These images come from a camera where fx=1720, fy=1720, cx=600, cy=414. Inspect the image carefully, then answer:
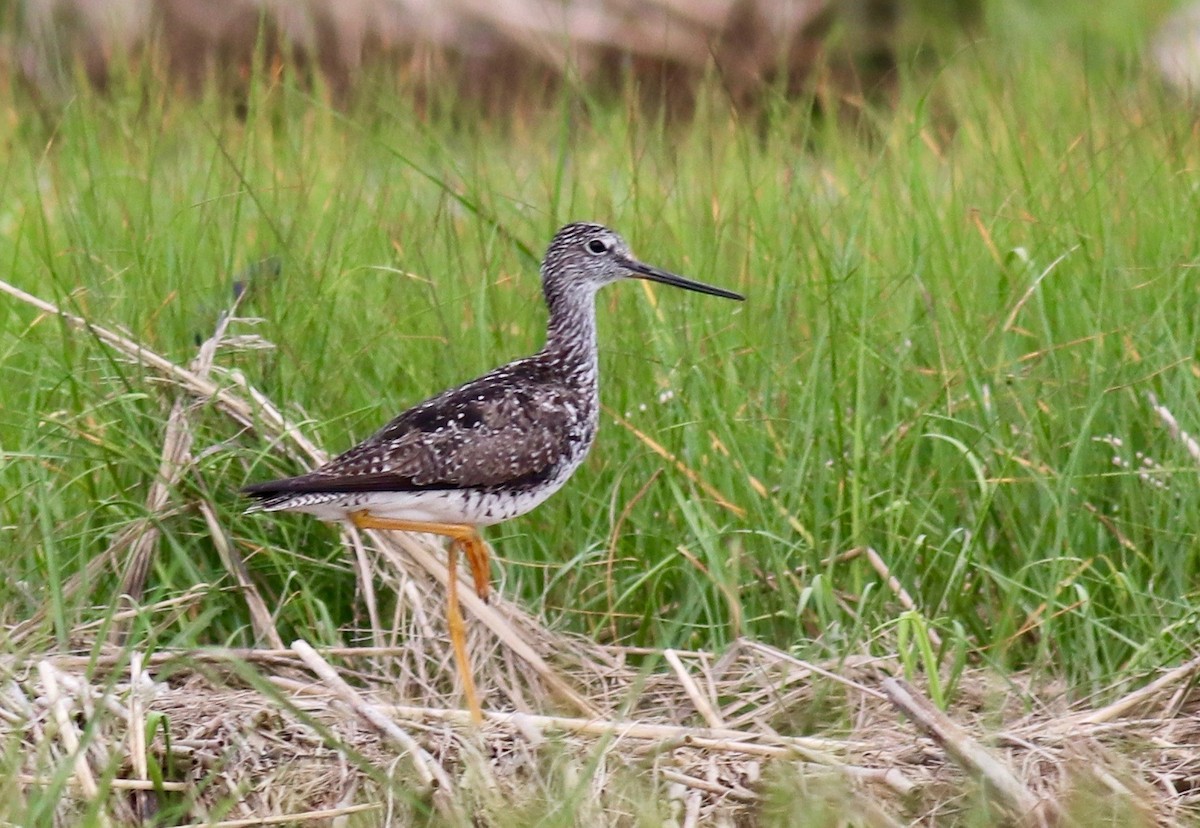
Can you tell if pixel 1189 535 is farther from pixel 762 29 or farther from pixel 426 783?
pixel 762 29

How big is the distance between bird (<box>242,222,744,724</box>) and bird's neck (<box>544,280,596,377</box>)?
0.10ft

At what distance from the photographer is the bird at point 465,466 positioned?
16.1 feet

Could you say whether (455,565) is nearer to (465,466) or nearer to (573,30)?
(465,466)

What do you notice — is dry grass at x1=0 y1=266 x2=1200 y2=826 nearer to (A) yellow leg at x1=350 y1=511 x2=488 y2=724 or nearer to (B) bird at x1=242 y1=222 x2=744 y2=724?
(A) yellow leg at x1=350 y1=511 x2=488 y2=724

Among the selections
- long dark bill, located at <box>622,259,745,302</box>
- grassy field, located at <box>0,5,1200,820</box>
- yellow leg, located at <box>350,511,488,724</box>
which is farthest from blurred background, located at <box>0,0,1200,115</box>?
yellow leg, located at <box>350,511,488,724</box>

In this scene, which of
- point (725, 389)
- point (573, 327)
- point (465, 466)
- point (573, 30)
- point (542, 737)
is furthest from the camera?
point (573, 30)

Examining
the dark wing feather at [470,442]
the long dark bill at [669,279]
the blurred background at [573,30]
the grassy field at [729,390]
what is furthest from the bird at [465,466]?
the blurred background at [573,30]

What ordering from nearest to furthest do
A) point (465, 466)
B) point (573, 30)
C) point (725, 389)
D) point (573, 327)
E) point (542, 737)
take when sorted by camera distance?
point (542, 737) → point (465, 466) → point (573, 327) → point (725, 389) → point (573, 30)

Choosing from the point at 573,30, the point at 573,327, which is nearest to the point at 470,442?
the point at 573,327

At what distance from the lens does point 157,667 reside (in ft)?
16.2

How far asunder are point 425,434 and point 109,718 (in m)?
1.22

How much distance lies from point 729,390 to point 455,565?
3.85 ft

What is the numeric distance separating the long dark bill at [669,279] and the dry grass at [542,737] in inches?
42.4

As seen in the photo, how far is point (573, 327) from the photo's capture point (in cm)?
571
